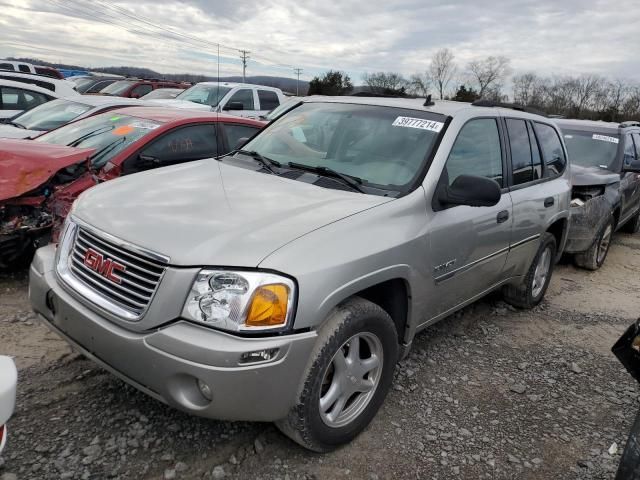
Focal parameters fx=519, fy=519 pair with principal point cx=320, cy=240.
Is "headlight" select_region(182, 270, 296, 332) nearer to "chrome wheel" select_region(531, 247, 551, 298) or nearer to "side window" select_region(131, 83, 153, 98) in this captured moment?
"chrome wheel" select_region(531, 247, 551, 298)

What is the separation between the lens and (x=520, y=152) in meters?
4.15

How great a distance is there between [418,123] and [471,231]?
30.8 inches

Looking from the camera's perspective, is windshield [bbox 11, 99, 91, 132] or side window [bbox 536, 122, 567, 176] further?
windshield [bbox 11, 99, 91, 132]

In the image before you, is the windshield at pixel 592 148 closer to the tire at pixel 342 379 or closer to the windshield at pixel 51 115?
the tire at pixel 342 379

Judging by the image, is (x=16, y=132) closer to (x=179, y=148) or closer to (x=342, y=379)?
(x=179, y=148)

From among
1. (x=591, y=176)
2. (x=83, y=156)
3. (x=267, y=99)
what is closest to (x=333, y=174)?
(x=83, y=156)

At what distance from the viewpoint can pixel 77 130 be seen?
226 inches

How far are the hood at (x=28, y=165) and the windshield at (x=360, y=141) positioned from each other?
1655mm

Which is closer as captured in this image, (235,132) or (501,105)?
(501,105)

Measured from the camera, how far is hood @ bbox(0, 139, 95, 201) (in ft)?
13.4

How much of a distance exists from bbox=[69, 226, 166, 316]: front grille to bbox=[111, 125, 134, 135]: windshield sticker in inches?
117

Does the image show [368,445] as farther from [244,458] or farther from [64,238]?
[64,238]

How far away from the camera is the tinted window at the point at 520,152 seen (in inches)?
159

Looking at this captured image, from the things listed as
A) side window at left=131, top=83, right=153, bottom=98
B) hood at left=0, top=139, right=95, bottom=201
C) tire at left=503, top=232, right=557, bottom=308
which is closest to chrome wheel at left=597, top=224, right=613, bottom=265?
tire at left=503, top=232, right=557, bottom=308
